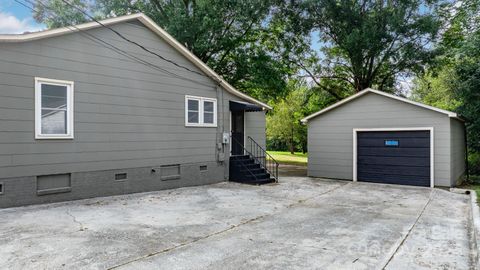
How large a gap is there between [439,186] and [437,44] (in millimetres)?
9758

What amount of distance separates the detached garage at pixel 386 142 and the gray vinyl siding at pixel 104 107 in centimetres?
480

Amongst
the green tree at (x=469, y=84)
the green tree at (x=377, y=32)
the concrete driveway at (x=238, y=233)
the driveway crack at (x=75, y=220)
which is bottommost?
the concrete driveway at (x=238, y=233)

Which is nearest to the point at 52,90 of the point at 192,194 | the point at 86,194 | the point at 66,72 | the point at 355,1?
the point at 66,72

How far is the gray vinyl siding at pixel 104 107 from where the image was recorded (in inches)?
268

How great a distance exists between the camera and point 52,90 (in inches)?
293

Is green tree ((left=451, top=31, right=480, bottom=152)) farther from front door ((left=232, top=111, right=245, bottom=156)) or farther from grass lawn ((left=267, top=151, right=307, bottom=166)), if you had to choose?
grass lawn ((left=267, top=151, right=307, bottom=166))

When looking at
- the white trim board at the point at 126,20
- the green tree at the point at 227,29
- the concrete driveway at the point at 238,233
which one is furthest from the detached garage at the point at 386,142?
the green tree at the point at 227,29

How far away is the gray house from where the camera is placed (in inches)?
271

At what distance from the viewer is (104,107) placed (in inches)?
330

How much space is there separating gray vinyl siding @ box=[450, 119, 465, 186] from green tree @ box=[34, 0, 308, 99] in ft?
26.2

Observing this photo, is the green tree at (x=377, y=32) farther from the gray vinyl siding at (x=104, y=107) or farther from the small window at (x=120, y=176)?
the small window at (x=120, y=176)

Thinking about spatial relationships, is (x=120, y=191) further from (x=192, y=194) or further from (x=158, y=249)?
(x=158, y=249)

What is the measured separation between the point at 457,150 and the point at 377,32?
7205 millimetres

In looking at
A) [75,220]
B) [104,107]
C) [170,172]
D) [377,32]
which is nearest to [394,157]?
[377,32]
